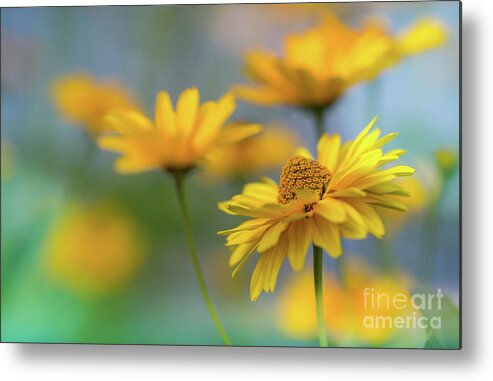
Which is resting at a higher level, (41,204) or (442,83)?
(442,83)

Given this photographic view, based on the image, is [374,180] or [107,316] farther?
[107,316]

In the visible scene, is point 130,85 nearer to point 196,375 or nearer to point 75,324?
point 75,324

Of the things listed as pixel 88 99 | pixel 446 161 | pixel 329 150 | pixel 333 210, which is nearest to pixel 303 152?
pixel 329 150

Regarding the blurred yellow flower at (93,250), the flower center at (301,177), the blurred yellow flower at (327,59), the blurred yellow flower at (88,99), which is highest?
the blurred yellow flower at (327,59)

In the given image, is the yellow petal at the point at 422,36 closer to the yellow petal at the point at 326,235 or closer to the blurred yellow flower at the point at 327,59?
the blurred yellow flower at the point at 327,59

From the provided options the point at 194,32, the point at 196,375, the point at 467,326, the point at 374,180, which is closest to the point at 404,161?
the point at 374,180

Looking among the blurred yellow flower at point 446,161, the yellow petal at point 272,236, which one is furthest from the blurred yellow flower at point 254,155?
the blurred yellow flower at point 446,161

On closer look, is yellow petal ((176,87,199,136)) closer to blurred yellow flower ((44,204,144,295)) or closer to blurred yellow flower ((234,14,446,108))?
blurred yellow flower ((234,14,446,108))
